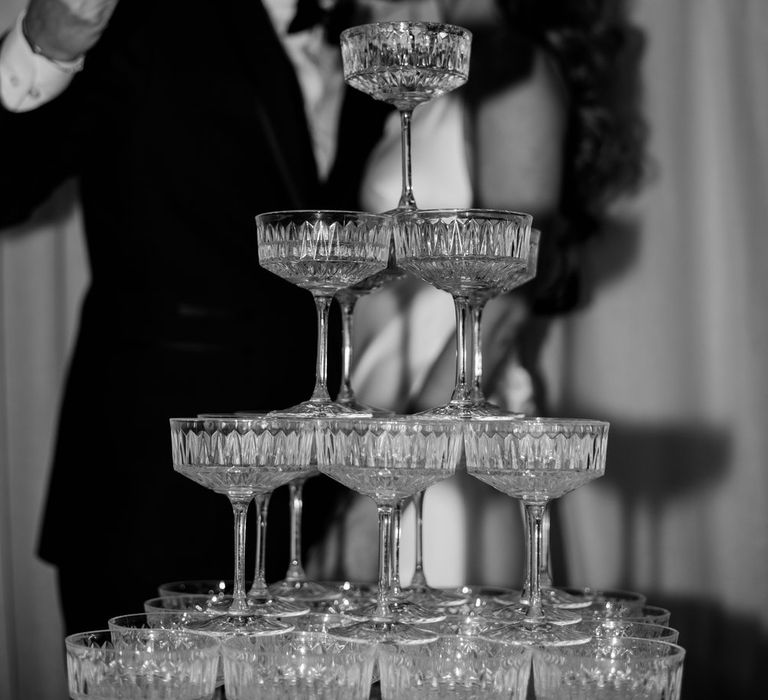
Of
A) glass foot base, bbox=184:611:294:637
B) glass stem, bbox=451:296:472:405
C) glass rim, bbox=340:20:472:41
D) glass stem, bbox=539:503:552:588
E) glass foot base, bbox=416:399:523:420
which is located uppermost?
glass rim, bbox=340:20:472:41

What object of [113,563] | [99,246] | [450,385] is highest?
[99,246]

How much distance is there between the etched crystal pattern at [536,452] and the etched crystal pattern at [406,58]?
418 mm

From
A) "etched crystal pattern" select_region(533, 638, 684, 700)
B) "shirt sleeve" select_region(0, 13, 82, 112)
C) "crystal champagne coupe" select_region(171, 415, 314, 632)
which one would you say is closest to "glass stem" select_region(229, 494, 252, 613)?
"crystal champagne coupe" select_region(171, 415, 314, 632)

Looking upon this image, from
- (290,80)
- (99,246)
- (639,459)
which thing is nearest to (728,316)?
(639,459)

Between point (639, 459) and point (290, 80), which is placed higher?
point (290, 80)

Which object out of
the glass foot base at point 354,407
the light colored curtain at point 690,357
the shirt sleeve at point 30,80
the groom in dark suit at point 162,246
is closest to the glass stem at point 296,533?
the glass foot base at point 354,407

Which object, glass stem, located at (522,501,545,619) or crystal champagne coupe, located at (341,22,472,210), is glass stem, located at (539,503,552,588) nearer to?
glass stem, located at (522,501,545,619)

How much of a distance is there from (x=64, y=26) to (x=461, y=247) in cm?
113

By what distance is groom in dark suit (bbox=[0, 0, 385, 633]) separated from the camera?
2.08 metres

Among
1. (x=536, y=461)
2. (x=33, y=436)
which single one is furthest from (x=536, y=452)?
(x=33, y=436)

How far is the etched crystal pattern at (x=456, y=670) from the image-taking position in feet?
3.36

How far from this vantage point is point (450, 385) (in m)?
2.11

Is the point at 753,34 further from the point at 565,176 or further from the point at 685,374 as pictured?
the point at 685,374

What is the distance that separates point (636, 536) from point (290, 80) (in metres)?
0.99
